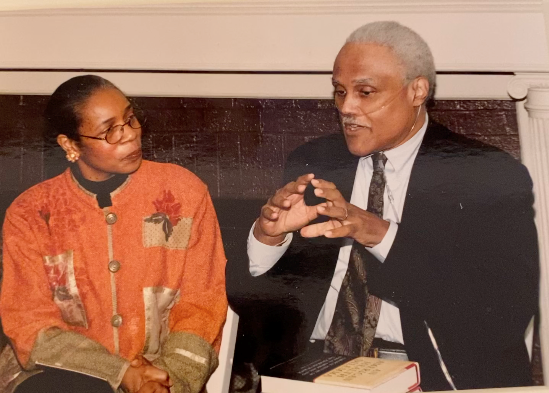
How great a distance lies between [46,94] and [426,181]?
1.17m

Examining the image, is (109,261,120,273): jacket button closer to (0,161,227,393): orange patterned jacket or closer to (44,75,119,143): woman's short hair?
(0,161,227,393): orange patterned jacket

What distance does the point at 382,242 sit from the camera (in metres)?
1.93

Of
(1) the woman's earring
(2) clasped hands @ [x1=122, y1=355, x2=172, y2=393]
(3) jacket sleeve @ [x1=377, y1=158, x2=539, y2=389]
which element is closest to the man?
(3) jacket sleeve @ [x1=377, y1=158, x2=539, y2=389]

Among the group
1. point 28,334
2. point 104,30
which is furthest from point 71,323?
point 104,30

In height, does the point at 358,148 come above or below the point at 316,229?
above

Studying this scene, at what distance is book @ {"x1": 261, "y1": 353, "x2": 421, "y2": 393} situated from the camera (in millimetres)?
1833

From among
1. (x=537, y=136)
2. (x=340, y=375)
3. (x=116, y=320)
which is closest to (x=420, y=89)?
(x=537, y=136)

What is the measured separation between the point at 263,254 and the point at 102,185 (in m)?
0.52

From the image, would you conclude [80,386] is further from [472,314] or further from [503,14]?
[503,14]

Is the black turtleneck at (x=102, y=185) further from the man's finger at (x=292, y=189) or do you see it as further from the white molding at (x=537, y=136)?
the white molding at (x=537, y=136)

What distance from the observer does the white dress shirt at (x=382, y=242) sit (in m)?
1.92

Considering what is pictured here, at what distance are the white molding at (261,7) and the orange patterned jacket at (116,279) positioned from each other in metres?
0.52

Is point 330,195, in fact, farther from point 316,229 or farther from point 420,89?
point 420,89

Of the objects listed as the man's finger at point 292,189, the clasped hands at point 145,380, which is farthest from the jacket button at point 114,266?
the man's finger at point 292,189
